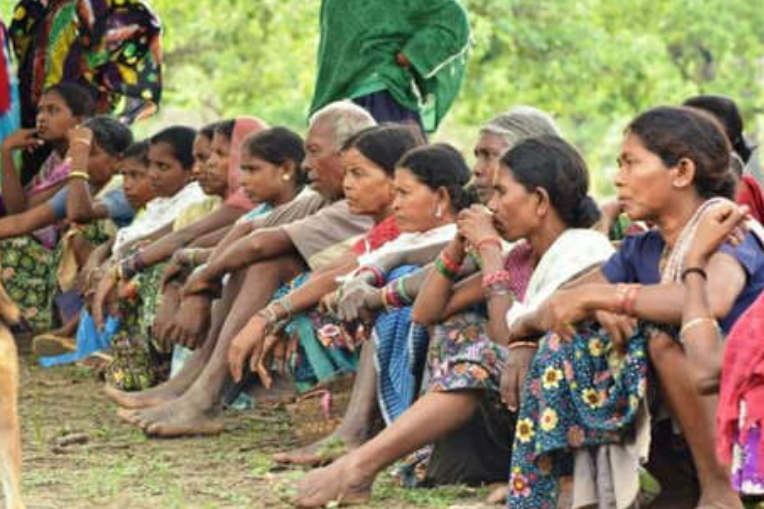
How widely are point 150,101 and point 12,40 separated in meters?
1.02

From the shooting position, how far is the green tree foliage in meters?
17.3

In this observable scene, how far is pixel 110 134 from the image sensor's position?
32.5ft

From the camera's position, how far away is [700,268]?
4.65 metres

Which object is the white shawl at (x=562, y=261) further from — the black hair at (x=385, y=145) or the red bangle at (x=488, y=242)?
the black hair at (x=385, y=145)

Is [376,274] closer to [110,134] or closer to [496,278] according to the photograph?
[496,278]

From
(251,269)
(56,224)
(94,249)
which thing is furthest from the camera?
(56,224)

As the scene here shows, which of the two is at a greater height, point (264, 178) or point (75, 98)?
point (264, 178)

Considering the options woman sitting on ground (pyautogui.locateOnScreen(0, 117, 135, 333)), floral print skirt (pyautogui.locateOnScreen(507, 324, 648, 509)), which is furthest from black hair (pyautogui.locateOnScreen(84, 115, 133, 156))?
floral print skirt (pyautogui.locateOnScreen(507, 324, 648, 509))

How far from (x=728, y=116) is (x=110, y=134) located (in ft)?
14.6

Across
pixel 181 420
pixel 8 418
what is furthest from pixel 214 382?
pixel 8 418

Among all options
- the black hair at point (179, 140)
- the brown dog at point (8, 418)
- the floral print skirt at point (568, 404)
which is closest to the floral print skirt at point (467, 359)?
the floral print skirt at point (568, 404)

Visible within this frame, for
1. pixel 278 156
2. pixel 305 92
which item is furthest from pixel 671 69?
pixel 278 156

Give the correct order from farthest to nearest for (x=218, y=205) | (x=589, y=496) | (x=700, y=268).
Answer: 1. (x=218, y=205)
2. (x=589, y=496)
3. (x=700, y=268)

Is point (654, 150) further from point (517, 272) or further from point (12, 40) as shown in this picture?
point (12, 40)
